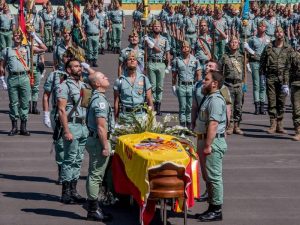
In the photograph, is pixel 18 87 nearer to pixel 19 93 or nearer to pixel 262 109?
pixel 19 93

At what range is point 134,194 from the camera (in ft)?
40.5

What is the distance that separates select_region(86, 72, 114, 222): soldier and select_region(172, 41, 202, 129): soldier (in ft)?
23.7

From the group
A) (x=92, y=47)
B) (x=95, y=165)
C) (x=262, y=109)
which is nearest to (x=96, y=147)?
(x=95, y=165)

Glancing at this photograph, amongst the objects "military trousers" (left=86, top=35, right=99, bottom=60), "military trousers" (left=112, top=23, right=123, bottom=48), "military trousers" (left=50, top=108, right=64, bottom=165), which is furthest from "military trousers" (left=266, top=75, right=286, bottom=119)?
"military trousers" (left=112, top=23, right=123, bottom=48)

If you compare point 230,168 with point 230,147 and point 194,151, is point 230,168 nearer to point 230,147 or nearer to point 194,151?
point 230,147

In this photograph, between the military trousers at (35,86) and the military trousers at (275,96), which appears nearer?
the military trousers at (275,96)

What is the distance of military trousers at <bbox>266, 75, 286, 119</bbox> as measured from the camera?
19.7 metres

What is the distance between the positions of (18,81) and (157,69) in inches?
168

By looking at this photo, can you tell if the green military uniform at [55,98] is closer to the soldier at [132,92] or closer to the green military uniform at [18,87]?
the soldier at [132,92]

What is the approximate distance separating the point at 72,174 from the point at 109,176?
2.25 feet

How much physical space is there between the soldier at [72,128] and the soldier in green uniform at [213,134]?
186 cm

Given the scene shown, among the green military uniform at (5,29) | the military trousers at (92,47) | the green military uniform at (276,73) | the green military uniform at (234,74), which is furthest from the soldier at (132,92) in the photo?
the green military uniform at (5,29)

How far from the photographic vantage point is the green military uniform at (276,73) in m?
19.5

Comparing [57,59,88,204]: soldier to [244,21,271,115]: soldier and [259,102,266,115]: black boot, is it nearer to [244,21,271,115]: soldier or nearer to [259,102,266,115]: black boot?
[244,21,271,115]: soldier
